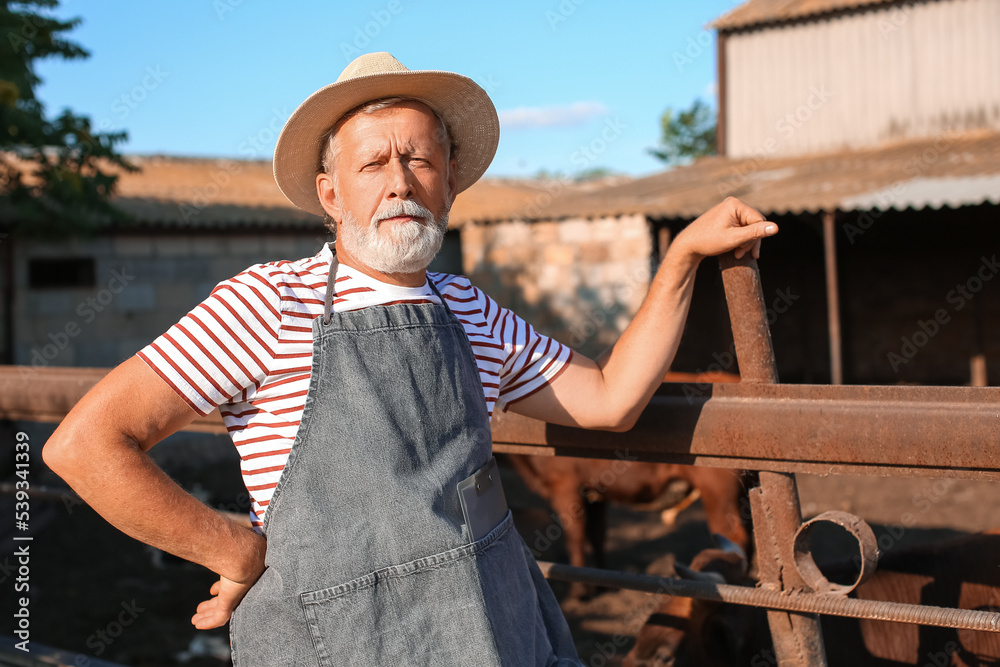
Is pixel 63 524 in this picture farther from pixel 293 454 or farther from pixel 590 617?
pixel 293 454

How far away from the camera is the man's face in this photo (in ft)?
5.40

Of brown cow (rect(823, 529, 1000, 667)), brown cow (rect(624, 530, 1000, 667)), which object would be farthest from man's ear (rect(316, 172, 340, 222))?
brown cow (rect(823, 529, 1000, 667))

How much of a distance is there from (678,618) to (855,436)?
1254mm

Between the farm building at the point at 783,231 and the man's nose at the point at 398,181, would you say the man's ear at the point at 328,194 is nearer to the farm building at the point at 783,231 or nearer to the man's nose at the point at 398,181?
the man's nose at the point at 398,181

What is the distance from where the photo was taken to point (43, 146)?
9.16 meters

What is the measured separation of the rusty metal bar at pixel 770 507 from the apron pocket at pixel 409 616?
57 cm

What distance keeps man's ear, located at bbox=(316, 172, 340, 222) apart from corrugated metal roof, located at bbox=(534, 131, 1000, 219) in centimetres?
875

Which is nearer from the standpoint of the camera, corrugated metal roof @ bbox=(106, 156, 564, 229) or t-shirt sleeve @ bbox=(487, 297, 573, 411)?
t-shirt sleeve @ bbox=(487, 297, 573, 411)

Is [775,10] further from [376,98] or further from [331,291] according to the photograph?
[331,291]

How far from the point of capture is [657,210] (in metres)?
11.2

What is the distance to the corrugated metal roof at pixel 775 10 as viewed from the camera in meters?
13.7

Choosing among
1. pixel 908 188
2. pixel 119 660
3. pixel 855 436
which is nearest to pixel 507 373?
pixel 855 436

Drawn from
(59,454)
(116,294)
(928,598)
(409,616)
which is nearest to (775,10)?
(116,294)

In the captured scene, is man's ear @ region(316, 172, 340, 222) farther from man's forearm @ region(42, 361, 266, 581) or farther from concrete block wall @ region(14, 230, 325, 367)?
concrete block wall @ region(14, 230, 325, 367)
